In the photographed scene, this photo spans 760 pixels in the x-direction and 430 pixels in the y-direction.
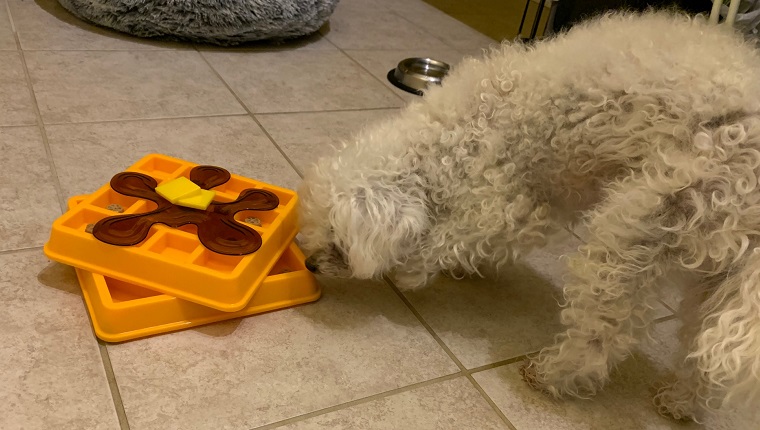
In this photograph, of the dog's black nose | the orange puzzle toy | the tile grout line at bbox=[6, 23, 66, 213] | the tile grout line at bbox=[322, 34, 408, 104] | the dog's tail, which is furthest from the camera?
the tile grout line at bbox=[322, 34, 408, 104]

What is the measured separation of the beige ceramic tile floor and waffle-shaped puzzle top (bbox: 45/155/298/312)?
9cm

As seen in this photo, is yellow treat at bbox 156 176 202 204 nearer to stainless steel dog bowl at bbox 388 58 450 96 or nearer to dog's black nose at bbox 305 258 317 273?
dog's black nose at bbox 305 258 317 273

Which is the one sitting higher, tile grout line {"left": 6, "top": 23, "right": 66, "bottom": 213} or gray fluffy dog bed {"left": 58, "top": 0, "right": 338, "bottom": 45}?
gray fluffy dog bed {"left": 58, "top": 0, "right": 338, "bottom": 45}

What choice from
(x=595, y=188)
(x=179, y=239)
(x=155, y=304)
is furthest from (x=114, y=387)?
(x=595, y=188)

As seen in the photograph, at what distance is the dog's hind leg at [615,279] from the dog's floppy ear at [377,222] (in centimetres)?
26

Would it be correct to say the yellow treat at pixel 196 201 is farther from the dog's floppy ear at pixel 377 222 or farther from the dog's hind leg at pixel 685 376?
the dog's hind leg at pixel 685 376

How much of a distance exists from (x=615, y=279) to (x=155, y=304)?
703mm

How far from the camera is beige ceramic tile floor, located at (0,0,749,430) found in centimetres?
96

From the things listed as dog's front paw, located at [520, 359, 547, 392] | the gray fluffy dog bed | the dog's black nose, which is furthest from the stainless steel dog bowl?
dog's front paw, located at [520, 359, 547, 392]

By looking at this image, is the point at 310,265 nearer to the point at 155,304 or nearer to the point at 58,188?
the point at 155,304

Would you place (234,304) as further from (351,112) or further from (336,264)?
(351,112)

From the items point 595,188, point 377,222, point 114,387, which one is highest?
point 595,188

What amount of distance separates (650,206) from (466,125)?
1.06 ft

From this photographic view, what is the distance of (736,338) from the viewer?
2.74ft
